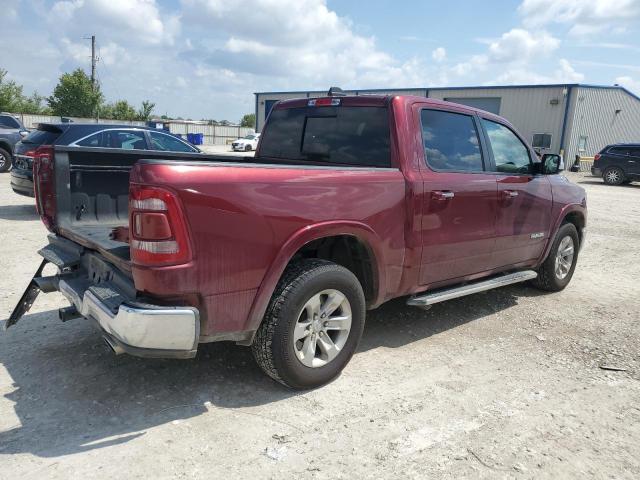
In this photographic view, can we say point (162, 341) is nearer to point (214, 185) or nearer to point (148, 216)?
point (148, 216)

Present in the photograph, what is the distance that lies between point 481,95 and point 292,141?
30917mm

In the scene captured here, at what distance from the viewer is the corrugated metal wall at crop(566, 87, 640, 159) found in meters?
30.0

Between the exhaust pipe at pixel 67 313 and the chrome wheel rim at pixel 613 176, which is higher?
the chrome wheel rim at pixel 613 176

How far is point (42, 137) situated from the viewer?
31.0 feet

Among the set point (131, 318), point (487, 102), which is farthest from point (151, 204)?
point (487, 102)

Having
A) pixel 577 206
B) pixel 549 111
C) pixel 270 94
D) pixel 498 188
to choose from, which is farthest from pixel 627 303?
pixel 270 94

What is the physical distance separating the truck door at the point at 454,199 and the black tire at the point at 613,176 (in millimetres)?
20434

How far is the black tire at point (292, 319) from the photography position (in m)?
3.19

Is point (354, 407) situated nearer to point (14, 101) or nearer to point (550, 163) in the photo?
point (550, 163)

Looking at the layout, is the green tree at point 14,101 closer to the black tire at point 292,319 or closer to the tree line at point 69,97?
the tree line at point 69,97

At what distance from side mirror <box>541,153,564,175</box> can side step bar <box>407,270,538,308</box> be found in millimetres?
1025

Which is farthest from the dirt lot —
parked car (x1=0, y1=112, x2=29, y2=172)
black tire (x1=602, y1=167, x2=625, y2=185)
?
black tire (x1=602, y1=167, x2=625, y2=185)

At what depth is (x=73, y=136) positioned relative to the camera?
29.8 ft

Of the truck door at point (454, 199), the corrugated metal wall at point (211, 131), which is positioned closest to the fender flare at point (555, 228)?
the truck door at point (454, 199)
